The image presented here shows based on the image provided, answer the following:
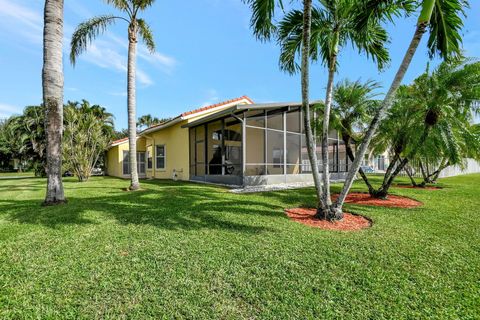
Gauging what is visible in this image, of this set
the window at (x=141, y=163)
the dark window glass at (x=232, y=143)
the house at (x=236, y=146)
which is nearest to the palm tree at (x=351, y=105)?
the house at (x=236, y=146)

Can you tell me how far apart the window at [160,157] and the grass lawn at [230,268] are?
13.5 m

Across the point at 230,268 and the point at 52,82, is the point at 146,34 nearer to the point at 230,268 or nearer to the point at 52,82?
the point at 52,82

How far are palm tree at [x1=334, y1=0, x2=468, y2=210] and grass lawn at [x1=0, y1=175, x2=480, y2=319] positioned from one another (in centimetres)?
191

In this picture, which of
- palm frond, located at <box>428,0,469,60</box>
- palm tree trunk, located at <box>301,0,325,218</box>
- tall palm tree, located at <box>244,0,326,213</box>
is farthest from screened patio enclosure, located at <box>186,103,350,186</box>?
palm frond, located at <box>428,0,469,60</box>

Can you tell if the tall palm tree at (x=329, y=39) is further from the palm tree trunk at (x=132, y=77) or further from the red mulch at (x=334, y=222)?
the palm tree trunk at (x=132, y=77)

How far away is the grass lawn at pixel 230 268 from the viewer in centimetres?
253

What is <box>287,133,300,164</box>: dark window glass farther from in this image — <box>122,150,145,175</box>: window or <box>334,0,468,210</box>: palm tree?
<box>122,150,145,175</box>: window

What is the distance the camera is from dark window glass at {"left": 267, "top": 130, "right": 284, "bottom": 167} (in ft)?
49.2

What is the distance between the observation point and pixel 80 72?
35.7 feet

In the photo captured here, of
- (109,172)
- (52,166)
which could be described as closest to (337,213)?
A: (52,166)

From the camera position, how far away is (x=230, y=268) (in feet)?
10.8

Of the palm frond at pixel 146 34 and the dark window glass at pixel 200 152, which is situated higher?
the palm frond at pixel 146 34

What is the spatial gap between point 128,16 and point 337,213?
1193cm

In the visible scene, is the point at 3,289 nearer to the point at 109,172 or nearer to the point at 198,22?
the point at 198,22
